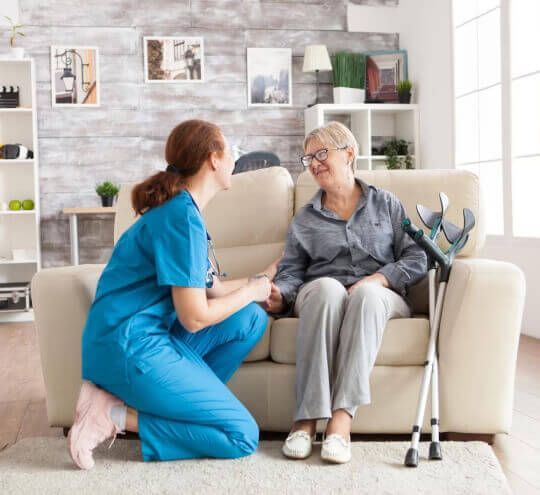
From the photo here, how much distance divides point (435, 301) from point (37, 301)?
4.33ft

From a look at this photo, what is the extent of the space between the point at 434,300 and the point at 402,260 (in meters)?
0.21

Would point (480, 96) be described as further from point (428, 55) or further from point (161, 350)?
point (161, 350)

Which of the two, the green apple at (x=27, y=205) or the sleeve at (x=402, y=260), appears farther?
the green apple at (x=27, y=205)

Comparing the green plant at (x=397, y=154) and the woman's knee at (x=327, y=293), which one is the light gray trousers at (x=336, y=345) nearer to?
the woman's knee at (x=327, y=293)

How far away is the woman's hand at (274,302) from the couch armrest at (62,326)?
22.9 inches

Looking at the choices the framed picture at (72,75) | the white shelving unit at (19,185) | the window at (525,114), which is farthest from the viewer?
the framed picture at (72,75)

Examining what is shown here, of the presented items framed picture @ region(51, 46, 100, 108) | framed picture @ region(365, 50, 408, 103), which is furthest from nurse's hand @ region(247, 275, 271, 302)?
framed picture @ region(365, 50, 408, 103)

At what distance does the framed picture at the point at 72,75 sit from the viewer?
20.7ft

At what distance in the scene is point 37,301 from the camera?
8.64 ft

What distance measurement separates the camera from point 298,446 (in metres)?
2.36

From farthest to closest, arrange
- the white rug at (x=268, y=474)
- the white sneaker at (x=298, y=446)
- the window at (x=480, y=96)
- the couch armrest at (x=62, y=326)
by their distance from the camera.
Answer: the window at (x=480, y=96), the couch armrest at (x=62, y=326), the white sneaker at (x=298, y=446), the white rug at (x=268, y=474)

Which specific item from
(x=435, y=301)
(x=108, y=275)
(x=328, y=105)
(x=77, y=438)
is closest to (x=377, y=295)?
(x=435, y=301)

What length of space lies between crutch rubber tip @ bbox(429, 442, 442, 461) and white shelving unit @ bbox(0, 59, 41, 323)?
14.3 ft

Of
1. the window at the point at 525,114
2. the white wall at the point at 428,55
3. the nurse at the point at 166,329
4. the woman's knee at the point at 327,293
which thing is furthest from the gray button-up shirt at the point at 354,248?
the white wall at the point at 428,55
